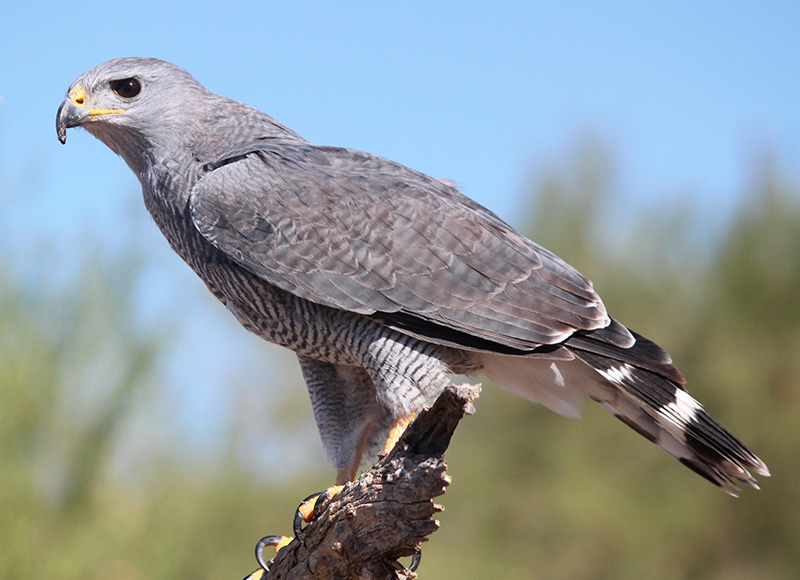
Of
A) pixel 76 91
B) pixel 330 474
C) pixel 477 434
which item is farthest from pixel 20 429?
pixel 477 434

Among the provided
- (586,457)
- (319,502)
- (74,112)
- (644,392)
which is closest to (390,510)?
(319,502)

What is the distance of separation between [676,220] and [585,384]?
1089 cm

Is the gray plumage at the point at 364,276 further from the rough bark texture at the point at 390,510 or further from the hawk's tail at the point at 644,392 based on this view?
the rough bark texture at the point at 390,510

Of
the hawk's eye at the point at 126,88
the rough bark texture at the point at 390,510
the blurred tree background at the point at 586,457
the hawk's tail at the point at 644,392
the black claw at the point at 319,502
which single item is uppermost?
the hawk's eye at the point at 126,88

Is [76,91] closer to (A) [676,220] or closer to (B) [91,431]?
(B) [91,431]

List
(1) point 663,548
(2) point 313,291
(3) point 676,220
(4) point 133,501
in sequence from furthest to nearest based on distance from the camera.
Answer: (3) point 676,220 → (1) point 663,548 → (4) point 133,501 → (2) point 313,291

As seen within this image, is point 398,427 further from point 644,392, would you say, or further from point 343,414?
point 644,392

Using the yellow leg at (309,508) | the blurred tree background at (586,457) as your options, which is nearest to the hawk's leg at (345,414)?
the yellow leg at (309,508)

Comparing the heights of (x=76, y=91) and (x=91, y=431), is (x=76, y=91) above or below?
above

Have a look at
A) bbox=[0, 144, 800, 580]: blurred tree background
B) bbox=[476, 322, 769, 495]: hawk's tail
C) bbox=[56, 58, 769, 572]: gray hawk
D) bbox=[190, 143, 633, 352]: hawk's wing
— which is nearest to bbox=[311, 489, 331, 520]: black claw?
bbox=[56, 58, 769, 572]: gray hawk

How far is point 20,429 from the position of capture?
21.1ft

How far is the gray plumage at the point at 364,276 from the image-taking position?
9.71 feet

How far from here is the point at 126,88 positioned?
3.42 m

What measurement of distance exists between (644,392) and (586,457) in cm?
1019
